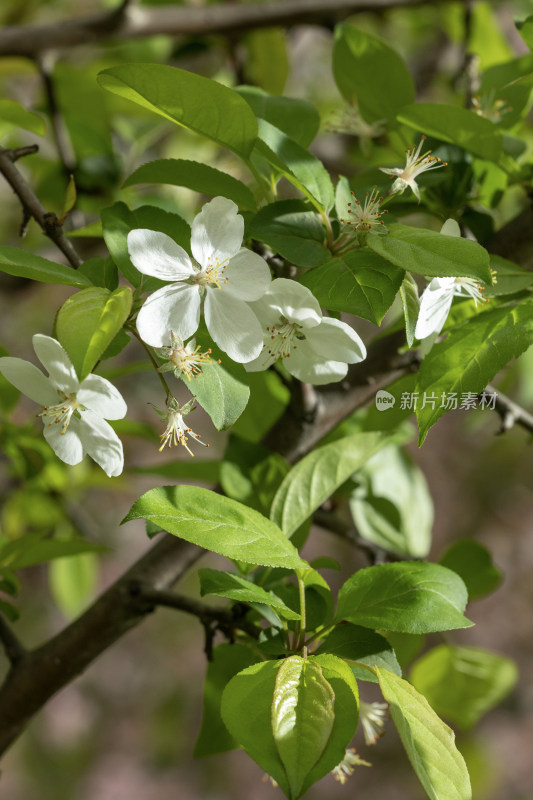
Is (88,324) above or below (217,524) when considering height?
above

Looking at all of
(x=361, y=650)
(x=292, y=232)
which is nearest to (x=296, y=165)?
(x=292, y=232)

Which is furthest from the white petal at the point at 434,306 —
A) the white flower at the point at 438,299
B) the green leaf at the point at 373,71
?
the green leaf at the point at 373,71

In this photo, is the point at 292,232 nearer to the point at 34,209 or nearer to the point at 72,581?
the point at 34,209

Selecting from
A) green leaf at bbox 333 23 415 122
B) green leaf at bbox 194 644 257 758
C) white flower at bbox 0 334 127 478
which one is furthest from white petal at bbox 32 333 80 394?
green leaf at bbox 333 23 415 122

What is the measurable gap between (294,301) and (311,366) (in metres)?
0.05

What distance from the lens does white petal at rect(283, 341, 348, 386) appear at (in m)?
0.40

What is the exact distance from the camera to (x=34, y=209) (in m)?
0.42

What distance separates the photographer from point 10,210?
1.70m

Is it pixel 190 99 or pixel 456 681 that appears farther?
pixel 456 681

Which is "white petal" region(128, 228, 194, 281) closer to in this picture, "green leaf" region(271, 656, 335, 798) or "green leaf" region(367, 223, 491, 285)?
"green leaf" region(367, 223, 491, 285)

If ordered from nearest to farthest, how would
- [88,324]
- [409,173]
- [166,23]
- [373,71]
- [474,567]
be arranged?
[88,324], [409,173], [373,71], [474,567], [166,23]

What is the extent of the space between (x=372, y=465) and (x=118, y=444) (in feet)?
1.22

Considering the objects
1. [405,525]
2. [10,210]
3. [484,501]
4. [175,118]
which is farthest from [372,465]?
[484,501]

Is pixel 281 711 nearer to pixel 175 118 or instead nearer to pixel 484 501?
pixel 175 118
